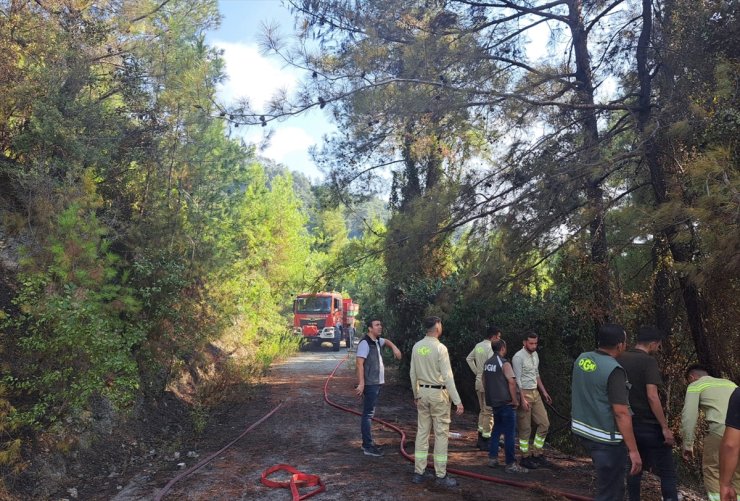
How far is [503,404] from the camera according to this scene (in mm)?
6285

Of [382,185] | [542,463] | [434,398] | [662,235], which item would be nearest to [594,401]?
[434,398]

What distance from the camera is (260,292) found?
17.5m

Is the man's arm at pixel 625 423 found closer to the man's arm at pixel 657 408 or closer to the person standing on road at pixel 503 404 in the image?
the man's arm at pixel 657 408

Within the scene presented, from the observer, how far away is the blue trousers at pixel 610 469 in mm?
3727

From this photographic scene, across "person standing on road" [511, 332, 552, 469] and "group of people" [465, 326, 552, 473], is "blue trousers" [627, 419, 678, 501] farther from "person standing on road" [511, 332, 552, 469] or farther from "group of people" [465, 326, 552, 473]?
"person standing on road" [511, 332, 552, 469]

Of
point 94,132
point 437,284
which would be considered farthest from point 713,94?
point 94,132

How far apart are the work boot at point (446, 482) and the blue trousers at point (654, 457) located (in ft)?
5.65

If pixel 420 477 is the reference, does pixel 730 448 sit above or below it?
above

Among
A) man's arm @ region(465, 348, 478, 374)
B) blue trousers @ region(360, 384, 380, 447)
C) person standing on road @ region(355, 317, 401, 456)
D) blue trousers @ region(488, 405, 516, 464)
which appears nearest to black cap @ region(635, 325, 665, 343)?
blue trousers @ region(488, 405, 516, 464)

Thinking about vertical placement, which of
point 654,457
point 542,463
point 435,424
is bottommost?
point 542,463

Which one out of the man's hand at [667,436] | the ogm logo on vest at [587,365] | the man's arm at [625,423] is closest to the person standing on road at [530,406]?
the man's hand at [667,436]

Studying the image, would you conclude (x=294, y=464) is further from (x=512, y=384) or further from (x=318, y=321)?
(x=318, y=321)

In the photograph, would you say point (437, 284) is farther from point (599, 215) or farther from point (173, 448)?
point (173, 448)

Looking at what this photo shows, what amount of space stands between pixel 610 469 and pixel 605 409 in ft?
1.45
